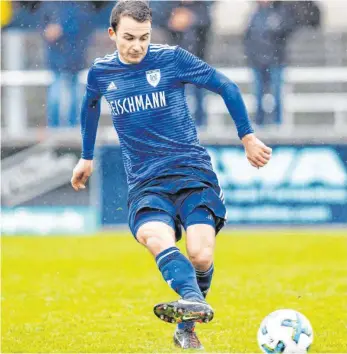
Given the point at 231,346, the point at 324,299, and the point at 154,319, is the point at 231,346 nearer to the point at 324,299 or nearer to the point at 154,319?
the point at 154,319

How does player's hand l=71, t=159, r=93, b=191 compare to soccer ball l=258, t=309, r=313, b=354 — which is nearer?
soccer ball l=258, t=309, r=313, b=354

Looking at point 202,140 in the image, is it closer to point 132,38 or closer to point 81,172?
point 81,172

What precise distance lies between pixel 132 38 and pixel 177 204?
3.17 feet

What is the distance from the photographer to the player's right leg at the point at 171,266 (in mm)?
5309

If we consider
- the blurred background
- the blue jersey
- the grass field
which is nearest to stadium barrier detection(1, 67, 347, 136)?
the blurred background

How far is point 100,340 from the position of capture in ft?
21.2

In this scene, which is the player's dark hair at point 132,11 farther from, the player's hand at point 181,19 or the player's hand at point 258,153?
the player's hand at point 181,19

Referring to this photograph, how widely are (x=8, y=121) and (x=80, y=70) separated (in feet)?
5.05

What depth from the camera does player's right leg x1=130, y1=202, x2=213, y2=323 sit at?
5.31 metres

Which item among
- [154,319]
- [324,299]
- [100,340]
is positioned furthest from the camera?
[324,299]

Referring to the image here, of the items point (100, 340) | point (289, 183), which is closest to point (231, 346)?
point (100, 340)

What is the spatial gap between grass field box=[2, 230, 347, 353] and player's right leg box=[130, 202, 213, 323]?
63 centimetres

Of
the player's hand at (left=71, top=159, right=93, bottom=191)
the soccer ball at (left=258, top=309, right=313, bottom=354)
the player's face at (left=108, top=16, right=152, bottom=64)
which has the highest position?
the player's face at (left=108, top=16, right=152, bottom=64)

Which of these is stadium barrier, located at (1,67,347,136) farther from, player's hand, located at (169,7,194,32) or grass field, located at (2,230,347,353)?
grass field, located at (2,230,347,353)
